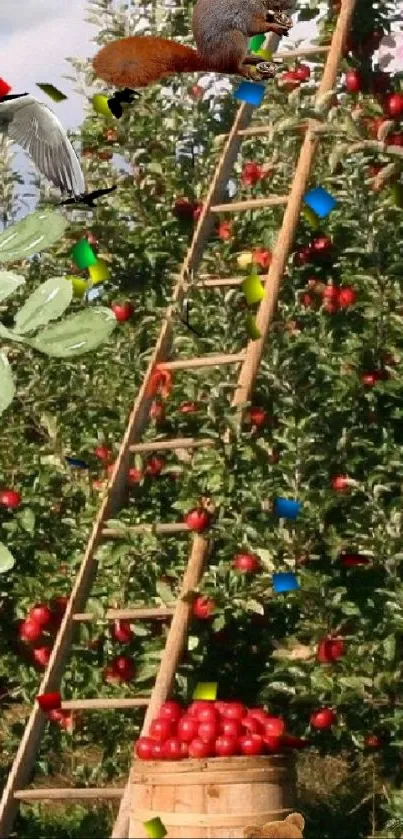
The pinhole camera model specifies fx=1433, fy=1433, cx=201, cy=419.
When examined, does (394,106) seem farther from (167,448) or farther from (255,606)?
(255,606)

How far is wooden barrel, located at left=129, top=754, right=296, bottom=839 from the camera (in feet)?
12.7

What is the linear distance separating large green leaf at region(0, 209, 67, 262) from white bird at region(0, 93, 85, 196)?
188 centimetres

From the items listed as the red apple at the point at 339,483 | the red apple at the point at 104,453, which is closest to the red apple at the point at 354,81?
the red apple at the point at 339,483

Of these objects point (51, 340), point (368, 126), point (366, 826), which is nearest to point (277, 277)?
point (368, 126)

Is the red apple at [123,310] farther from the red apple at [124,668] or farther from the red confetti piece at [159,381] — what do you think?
the red apple at [124,668]

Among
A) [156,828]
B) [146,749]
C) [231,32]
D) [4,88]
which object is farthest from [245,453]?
[4,88]

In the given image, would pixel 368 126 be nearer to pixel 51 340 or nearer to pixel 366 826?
pixel 366 826

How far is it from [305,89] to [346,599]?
82.0 inches

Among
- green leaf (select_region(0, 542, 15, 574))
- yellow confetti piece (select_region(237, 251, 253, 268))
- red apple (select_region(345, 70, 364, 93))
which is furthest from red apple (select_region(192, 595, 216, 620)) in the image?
green leaf (select_region(0, 542, 15, 574))

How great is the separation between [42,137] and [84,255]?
1.71m

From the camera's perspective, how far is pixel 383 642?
16.1ft

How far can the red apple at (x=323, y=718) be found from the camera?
5.20 meters

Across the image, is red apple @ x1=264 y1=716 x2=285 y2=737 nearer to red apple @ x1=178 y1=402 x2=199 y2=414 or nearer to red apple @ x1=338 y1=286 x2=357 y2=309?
red apple @ x1=178 y1=402 x2=199 y2=414

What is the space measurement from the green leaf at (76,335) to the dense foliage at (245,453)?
2.39 meters
